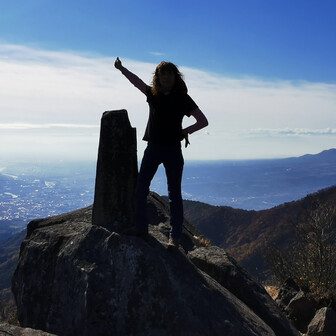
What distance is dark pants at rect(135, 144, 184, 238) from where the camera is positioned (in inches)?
296

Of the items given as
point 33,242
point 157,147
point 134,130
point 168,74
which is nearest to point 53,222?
point 33,242

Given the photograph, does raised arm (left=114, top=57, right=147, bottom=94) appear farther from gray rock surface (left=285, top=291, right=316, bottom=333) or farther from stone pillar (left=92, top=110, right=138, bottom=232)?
gray rock surface (left=285, top=291, right=316, bottom=333)

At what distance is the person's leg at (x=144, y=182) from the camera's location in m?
7.61

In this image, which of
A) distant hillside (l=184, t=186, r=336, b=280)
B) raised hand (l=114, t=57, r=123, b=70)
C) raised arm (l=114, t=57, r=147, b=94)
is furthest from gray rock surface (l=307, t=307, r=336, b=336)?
distant hillside (l=184, t=186, r=336, b=280)

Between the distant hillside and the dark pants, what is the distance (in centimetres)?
5835

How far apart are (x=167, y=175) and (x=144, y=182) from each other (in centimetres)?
49

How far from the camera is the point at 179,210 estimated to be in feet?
26.3

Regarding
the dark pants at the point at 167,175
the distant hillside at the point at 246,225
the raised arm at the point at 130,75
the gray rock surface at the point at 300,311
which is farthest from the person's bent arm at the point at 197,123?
the distant hillside at the point at 246,225

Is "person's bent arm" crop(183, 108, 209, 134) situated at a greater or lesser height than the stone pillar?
greater

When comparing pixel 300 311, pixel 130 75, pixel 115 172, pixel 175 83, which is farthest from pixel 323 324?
pixel 130 75

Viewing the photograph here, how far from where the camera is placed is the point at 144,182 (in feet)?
25.9

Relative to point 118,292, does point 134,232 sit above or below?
above

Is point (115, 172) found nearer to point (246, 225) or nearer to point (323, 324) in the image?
point (323, 324)

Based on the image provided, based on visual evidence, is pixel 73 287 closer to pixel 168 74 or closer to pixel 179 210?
pixel 179 210
